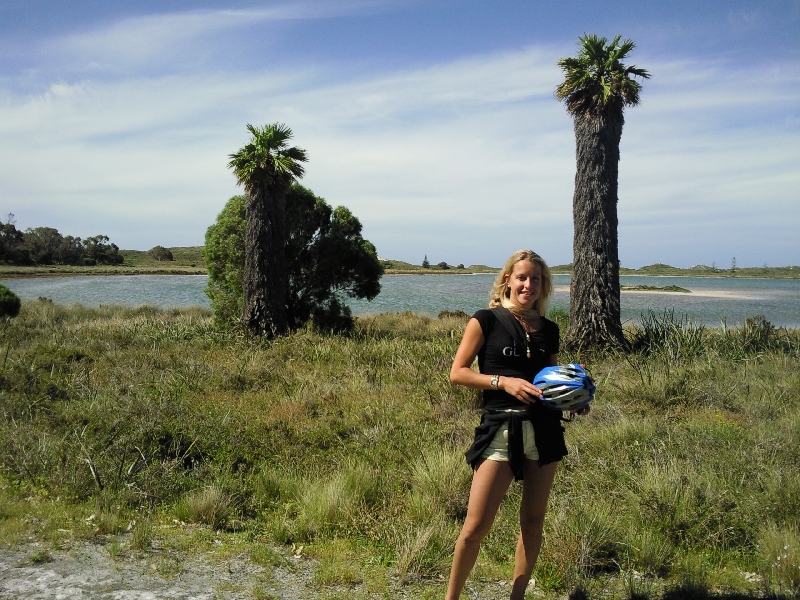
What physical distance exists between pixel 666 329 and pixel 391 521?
9621 mm

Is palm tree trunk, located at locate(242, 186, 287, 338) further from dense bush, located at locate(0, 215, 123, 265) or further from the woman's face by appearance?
dense bush, located at locate(0, 215, 123, 265)

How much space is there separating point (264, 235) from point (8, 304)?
11.1 metres

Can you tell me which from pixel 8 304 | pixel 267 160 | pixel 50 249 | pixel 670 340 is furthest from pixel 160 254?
pixel 670 340

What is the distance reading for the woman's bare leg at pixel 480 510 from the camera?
3287 millimetres

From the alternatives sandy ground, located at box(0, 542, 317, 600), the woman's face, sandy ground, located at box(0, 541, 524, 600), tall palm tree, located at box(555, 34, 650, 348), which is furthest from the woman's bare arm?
tall palm tree, located at box(555, 34, 650, 348)

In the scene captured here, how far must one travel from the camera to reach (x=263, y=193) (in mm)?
15742

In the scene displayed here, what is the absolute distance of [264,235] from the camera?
15719mm

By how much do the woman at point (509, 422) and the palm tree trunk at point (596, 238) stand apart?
9.79 m

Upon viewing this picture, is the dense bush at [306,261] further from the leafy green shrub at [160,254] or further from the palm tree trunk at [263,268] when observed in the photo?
the leafy green shrub at [160,254]

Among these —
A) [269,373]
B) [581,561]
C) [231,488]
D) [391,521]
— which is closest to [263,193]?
[269,373]

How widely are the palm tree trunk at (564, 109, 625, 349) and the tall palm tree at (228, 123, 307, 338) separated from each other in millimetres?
7209

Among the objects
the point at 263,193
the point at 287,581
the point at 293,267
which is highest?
the point at 263,193

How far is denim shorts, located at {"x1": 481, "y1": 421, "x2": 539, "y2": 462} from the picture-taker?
3.29 meters

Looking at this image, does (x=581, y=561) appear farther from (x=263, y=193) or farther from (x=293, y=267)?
(x=293, y=267)
